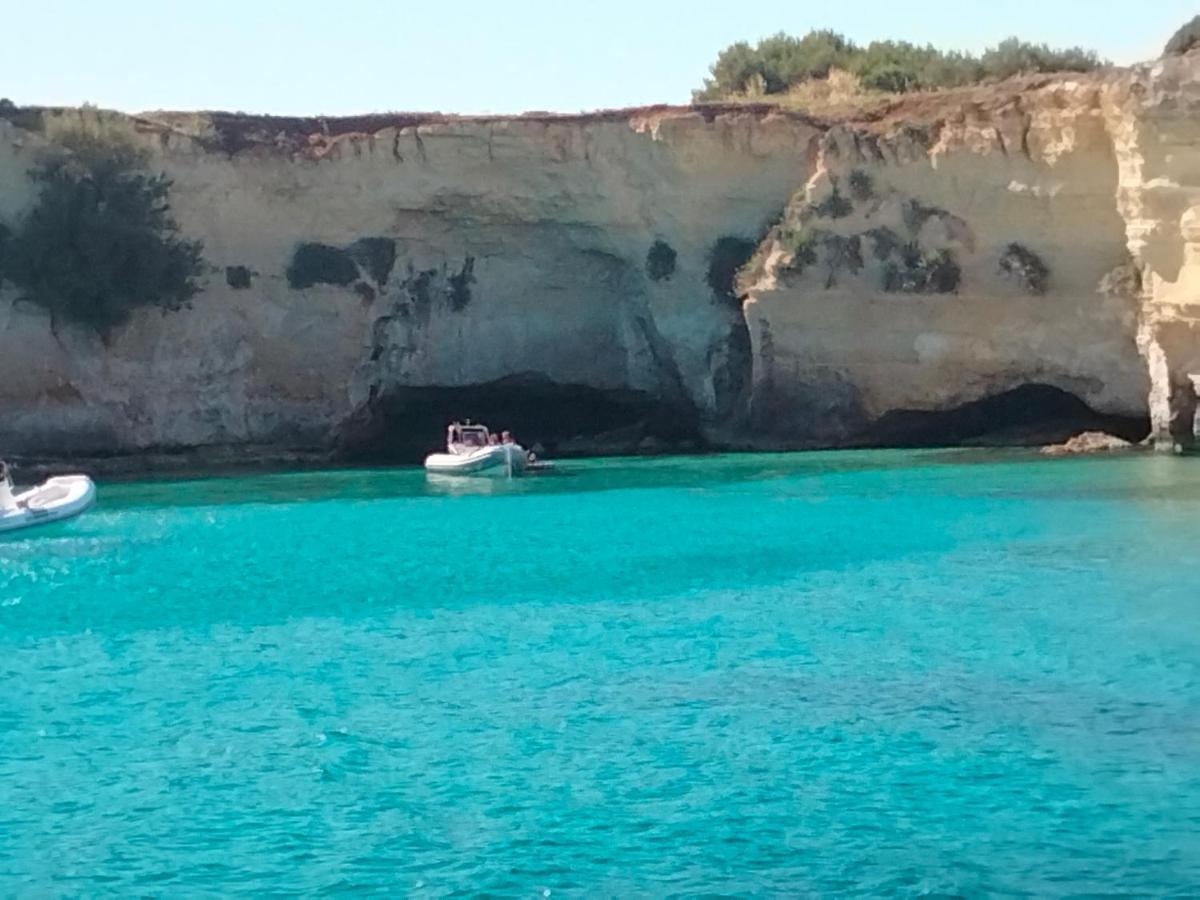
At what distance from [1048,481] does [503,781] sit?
60.8ft

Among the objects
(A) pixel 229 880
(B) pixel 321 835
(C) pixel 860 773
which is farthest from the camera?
(C) pixel 860 773

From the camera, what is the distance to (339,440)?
3838 centimetres

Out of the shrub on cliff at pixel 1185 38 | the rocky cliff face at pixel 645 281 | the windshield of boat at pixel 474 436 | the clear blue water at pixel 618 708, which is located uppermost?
the shrub on cliff at pixel 1185 38

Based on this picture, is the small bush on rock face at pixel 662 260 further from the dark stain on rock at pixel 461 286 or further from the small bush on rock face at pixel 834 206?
the dark stain on rock at pixel 461 286

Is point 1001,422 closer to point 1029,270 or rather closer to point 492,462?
point 1029,270

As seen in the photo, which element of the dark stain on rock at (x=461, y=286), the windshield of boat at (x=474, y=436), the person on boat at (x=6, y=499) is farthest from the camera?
the dark stain on rock at (x=461, y=286)

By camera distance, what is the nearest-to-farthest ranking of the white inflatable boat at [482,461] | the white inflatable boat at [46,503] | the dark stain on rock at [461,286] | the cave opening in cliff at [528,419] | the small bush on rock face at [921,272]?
the white inflatable boat at [46,503] < the white inflatable boat at [482,461] < the small bush on rock face at [921,272] < the dark stain on rock at [461,286] < the cave opening in cliff at [528,419]

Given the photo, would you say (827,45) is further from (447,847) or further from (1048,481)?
(447,847)

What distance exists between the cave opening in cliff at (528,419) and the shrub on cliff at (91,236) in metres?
5.60

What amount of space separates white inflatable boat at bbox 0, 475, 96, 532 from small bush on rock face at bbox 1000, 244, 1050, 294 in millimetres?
17928

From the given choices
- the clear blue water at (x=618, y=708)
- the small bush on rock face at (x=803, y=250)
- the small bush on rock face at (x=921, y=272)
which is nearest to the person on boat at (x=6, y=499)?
the clear blue water at (x=618, y=708)

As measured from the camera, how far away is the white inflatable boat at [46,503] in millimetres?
25969

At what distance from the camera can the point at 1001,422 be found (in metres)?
37.4

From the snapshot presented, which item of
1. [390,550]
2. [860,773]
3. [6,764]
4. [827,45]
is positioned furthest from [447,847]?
[827,45]
